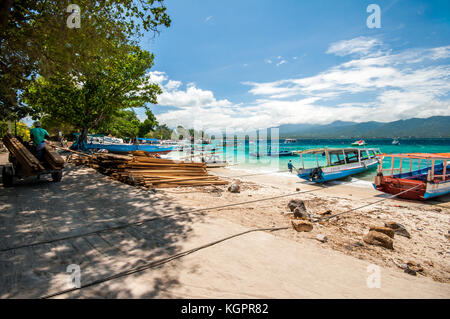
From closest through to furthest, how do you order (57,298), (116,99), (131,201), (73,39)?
(57,298), (131,201), (73,39), (116,99)

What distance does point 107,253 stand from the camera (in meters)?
3.46

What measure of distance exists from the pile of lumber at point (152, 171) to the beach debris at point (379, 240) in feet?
24.7

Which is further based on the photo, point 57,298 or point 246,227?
point 246,227

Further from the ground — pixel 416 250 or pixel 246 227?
pixel 246 227

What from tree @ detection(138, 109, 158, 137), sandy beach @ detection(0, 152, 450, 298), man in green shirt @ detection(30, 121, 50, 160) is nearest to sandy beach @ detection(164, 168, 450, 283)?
sandy beach @ detection(0, 152, 450, 298)

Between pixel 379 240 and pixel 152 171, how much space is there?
895cm

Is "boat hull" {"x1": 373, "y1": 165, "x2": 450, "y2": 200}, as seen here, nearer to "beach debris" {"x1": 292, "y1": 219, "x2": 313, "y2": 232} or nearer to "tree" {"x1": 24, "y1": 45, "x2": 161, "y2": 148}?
"beach debris" {"x1": 292, "y1": 219, "x2": 313, "y2": 232}

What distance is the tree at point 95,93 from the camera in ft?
55.9

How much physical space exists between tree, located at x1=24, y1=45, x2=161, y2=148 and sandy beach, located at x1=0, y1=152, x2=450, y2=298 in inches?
522

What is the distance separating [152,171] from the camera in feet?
32.6

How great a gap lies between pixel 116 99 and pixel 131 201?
15399 mm
